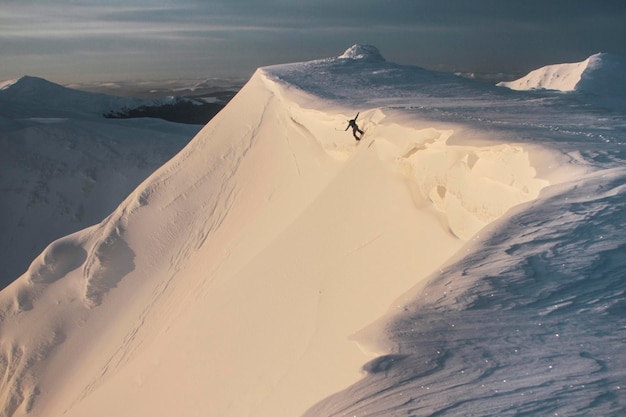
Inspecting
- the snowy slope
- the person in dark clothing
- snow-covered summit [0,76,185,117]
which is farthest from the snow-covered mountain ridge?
the person in dark clothing

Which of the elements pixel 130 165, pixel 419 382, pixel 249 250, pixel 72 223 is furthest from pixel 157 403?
pixel 130 165

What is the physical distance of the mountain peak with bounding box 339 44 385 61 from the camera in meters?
11.4

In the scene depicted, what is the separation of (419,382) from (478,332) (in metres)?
0.31

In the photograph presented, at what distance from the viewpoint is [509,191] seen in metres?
3.60

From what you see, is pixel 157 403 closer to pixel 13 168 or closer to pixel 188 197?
pixel 188 197

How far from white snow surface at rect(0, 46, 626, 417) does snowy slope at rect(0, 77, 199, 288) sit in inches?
265

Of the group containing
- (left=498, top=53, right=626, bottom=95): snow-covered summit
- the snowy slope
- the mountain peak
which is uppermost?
the mountain peak

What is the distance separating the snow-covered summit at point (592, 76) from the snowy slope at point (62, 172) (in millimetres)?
11393

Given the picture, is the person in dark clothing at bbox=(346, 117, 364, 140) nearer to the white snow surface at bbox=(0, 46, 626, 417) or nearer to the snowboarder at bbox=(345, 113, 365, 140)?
the snowboarder at bbox=(345, 113, 365, 140)

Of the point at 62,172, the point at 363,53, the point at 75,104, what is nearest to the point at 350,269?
Answer: the point at 363,53

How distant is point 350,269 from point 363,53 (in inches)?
315

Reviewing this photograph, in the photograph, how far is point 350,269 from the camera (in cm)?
466

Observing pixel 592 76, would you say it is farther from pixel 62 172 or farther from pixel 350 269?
pixel 62 172

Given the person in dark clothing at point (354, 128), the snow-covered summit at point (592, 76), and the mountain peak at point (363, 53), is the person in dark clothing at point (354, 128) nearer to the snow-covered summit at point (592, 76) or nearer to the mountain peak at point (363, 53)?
the mountain peak at point (363, 53)
